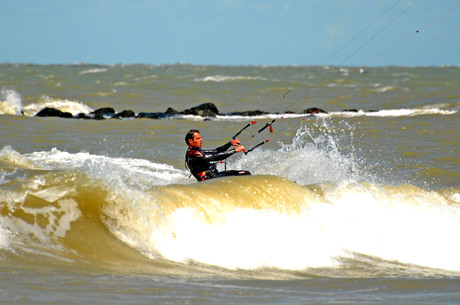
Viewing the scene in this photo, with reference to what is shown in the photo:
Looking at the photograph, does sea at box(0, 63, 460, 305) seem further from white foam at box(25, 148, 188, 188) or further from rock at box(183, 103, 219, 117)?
rock at box(183, 103, 219, 117)

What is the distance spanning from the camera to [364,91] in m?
38.8

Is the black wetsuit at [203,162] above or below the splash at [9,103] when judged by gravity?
below

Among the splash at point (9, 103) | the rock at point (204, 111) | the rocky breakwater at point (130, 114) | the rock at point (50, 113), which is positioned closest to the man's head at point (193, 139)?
the rocky breakwater at point (130, 114)

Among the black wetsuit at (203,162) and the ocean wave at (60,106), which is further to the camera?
the ocean wave at (60,106)

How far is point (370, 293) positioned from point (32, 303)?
293 cm

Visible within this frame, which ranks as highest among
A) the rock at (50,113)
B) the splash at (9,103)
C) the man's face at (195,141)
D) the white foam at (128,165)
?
the splash at (9,103)

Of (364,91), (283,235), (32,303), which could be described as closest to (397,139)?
(283,235)

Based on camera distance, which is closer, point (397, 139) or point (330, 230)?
point (330, 230)

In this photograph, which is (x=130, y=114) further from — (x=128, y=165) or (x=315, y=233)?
(x=315, y=233)

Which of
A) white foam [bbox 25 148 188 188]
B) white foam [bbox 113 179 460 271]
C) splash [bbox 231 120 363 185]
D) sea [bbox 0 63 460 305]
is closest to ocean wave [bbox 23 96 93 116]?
sea [bbox 0 63 460 305]

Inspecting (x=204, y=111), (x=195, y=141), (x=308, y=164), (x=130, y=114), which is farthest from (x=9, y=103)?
(x=195, y=141)

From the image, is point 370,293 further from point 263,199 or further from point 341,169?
point 341,169

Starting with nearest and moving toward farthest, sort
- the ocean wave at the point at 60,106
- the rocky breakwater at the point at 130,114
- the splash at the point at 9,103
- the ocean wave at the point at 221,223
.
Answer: the ocean wave at the point at 221,223 → the rocky breakwater at the point at 130,114 → the splash at the point at 9,103 → the ocean wave at the point at 60,106

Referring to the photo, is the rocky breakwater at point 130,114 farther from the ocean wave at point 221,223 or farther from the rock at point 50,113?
the ocean wave at point 221,223
